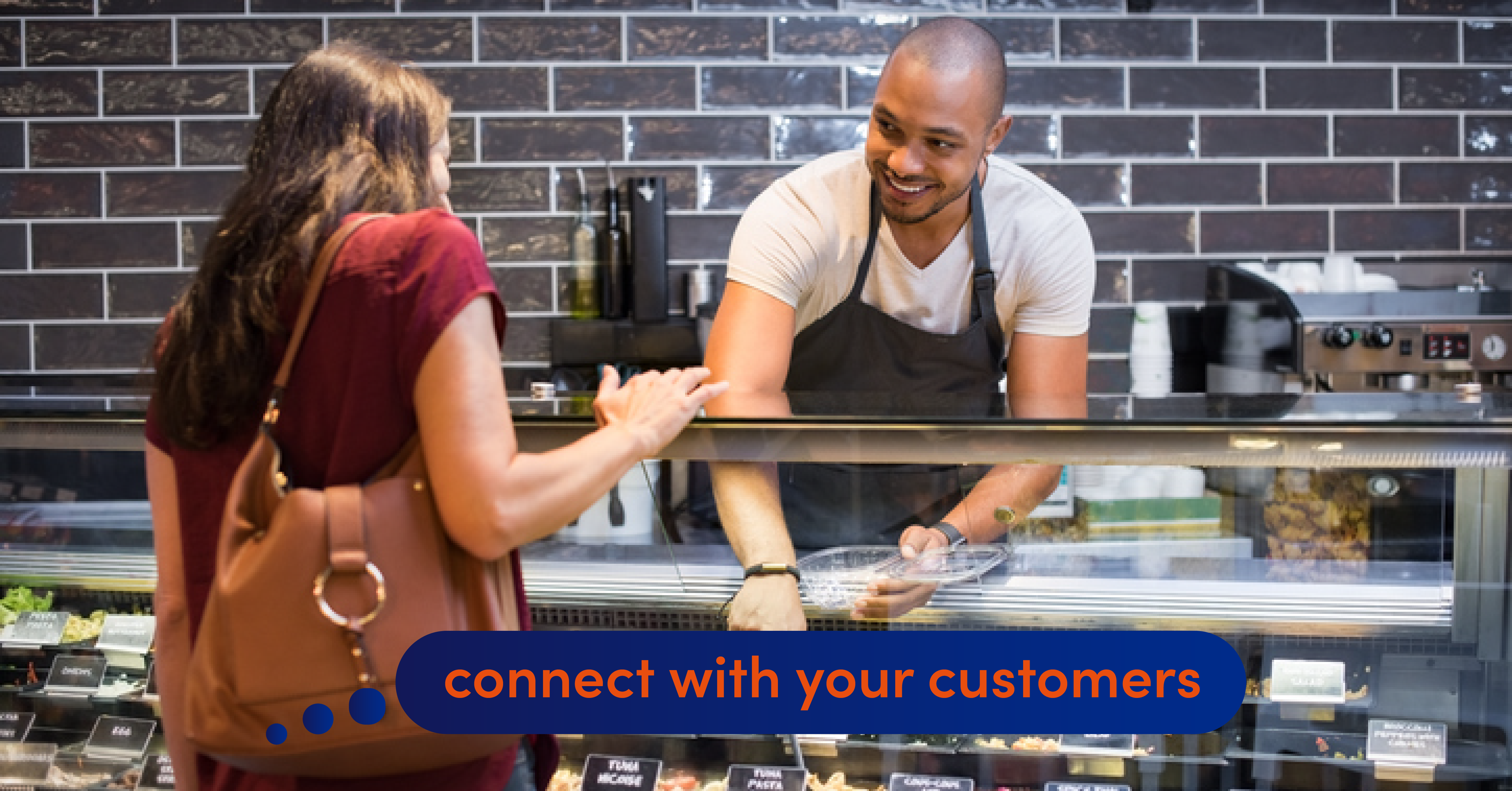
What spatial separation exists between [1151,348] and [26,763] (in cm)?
283

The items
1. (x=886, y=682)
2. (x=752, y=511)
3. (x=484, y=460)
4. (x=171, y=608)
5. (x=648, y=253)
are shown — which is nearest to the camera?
(x=484, y=460)

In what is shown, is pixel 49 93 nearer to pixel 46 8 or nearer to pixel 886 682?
pixel 46 8

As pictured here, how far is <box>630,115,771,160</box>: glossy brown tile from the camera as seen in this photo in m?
3.58

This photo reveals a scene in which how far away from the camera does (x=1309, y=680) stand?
1448mm

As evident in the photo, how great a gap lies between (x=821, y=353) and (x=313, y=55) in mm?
1134

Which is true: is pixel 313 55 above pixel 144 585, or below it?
above

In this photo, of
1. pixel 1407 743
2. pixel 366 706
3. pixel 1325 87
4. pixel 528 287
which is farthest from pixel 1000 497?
pixel 1325 87

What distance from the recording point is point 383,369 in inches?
40.8

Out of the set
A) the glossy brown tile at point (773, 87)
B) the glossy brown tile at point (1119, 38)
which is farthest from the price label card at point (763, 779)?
the glossy brown tile at point (1119, 38)

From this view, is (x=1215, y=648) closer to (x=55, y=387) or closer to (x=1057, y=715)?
(x=1057, y=715)

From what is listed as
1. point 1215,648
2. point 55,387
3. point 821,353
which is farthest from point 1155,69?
point 55,387

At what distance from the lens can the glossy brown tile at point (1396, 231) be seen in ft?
12.0

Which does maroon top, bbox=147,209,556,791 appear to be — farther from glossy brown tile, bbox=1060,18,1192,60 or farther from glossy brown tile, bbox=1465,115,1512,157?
glossy brown tile, bbox=1465,115,1512,157

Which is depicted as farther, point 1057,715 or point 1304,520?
point 1304,520
